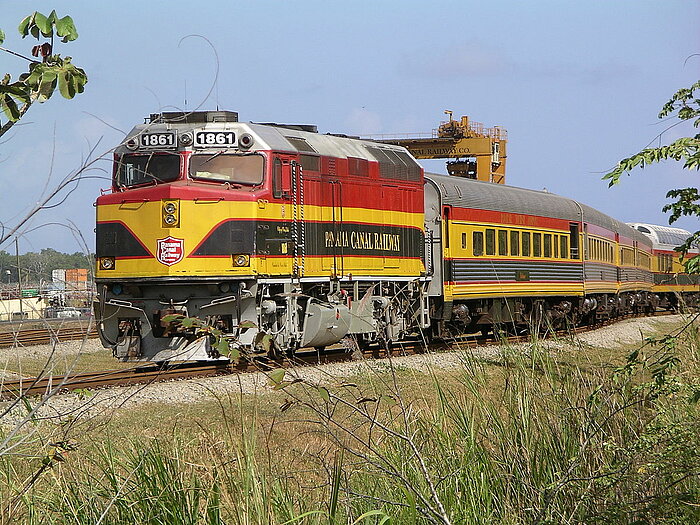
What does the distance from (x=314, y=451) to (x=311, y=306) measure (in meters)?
7.22

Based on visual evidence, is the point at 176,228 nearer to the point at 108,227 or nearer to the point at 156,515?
the point at 108,227

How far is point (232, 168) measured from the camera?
583 inches

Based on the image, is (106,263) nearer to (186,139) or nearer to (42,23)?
(186,139)

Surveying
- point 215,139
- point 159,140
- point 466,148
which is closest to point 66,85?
point 215,139

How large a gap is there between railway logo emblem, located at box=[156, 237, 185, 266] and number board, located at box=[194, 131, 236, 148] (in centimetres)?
171

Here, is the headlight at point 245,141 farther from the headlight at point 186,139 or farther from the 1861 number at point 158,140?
the 1861 number at point 158,140

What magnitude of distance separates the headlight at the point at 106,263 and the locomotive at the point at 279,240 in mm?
26

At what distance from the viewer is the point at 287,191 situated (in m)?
15.1

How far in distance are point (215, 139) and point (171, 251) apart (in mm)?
2077

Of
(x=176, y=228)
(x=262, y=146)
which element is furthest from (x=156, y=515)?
(x=262, y=146)

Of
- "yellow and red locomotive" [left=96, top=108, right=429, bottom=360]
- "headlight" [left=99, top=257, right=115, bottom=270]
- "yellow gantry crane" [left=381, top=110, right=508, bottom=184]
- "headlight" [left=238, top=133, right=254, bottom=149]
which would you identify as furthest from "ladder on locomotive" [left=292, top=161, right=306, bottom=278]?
"yellow gantry crane" [left=381, top=110, right=508, bottom=184]

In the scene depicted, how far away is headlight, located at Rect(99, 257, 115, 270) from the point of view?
1457 centimetres

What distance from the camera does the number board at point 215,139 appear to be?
14.7 metres

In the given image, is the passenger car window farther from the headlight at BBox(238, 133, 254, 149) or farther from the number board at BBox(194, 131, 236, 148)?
the number board at BBox(194, 131, 236, 148)
